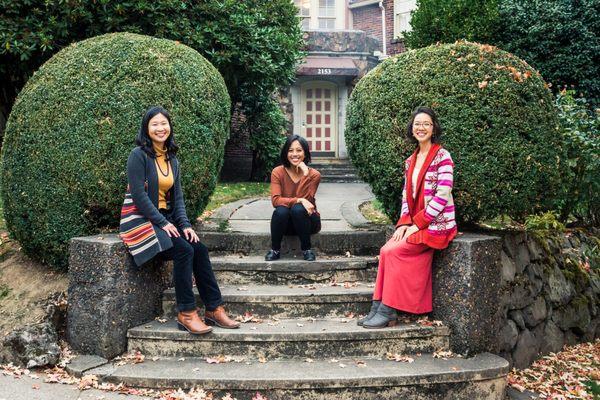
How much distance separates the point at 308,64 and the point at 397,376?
15402 mm

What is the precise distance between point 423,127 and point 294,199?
1436mm

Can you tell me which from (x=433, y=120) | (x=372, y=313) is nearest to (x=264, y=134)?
(x=433, y=120)

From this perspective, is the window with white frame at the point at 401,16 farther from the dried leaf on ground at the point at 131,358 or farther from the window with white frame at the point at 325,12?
the dried leaf on ground at the point at 131,358

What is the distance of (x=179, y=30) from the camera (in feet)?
31.0

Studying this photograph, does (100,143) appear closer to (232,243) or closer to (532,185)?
(232,243)

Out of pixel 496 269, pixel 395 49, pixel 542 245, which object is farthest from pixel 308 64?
pixel 496 269

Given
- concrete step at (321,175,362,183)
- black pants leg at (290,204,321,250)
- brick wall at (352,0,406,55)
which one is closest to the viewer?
black pants leg at (290,204,321,250)

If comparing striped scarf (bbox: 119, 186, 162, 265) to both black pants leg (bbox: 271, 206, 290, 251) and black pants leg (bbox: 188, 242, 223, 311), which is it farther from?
black pants leg (bbox: 271, 206, 290, 251)

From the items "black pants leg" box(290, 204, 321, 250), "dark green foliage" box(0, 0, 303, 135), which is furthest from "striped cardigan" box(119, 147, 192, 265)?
"dark green foliage" box(0, 0, 303, 135)

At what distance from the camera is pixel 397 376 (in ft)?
14.8

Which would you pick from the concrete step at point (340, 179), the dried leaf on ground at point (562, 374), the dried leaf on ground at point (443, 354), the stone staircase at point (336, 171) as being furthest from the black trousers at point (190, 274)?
the concrete step at point (340, 179)

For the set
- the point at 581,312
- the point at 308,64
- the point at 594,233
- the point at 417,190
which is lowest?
the point at 581,312

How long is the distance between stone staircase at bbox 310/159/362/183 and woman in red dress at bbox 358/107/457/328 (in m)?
10.3

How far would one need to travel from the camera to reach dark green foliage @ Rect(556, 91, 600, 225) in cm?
687
